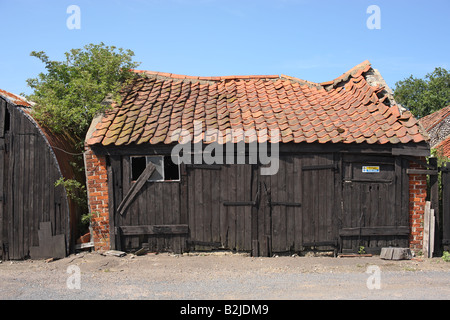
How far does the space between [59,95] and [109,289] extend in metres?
5.37

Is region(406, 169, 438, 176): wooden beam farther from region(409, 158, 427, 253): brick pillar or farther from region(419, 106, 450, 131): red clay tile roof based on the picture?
region(419, 106, 450, 131): red clay tile roof

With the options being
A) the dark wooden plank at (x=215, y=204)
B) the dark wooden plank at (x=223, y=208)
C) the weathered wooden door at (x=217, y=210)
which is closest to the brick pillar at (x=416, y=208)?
the weathered wooden door at (x=217, y=210)

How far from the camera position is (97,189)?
8.38 meters

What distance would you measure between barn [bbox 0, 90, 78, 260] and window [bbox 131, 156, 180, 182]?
1514 mm

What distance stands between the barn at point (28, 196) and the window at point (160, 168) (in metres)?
1.51

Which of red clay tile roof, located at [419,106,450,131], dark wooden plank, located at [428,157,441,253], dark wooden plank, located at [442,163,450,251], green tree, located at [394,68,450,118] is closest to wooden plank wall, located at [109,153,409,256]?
dark wooden plank, located at [428,157,441,253]

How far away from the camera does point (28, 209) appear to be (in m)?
8.31

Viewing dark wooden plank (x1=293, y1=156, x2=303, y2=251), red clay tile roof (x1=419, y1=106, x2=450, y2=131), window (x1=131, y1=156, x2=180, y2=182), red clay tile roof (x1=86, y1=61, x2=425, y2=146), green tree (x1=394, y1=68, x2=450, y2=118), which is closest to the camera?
red clay tile roof (x1=86, y1=61, x2=425, y2=146)

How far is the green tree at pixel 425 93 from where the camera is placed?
32344mm

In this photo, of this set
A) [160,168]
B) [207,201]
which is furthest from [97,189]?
[207,201]

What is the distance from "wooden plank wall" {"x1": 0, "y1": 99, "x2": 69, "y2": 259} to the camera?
828cm

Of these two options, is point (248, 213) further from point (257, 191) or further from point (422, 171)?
point (422, 171)

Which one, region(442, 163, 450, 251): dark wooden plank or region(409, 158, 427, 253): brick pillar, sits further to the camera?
region(409, 158, 427, 253): brick pillar
